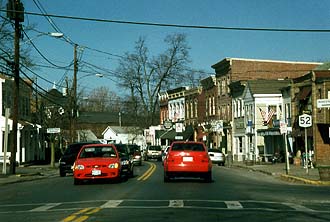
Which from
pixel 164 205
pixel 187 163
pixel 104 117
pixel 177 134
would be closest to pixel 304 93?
pixel 187 163

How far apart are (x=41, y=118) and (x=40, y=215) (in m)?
40.1

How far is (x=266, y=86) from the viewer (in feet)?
185

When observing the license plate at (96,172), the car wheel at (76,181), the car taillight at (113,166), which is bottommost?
the car wheel at (76,181)

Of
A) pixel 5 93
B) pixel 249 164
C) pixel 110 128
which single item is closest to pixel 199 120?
pixel 249 164

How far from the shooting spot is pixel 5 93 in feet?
155

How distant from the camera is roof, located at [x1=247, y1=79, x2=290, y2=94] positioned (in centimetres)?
5573

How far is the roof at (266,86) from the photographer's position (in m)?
55.7

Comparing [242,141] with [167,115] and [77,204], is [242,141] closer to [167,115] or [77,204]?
[167,115]

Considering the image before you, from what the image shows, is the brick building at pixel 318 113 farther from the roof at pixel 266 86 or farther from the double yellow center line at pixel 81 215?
the double yellow center line at pixel 81 215

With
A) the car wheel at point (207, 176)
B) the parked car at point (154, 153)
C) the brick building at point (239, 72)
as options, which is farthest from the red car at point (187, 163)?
the parked car at point (154, 153)

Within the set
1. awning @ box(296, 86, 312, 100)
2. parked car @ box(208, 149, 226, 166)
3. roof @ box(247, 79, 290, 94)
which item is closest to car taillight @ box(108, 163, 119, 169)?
awning @ box(296, 86, 312, 100)

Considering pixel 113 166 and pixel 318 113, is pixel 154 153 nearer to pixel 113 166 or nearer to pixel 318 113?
pixel 318 113

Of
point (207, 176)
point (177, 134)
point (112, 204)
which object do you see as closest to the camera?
point (112, 204)

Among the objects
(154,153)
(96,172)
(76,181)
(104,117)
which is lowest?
(76,181)
